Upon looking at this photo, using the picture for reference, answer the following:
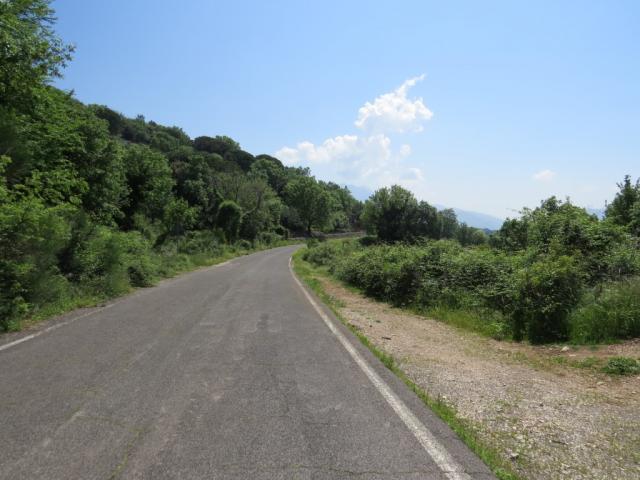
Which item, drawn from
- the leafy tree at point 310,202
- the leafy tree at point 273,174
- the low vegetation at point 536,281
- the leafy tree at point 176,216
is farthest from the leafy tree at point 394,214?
the leafy tree at point 273,174

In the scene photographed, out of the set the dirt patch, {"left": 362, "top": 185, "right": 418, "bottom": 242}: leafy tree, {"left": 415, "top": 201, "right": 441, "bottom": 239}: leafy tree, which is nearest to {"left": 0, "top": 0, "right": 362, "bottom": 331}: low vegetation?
the dirt patch

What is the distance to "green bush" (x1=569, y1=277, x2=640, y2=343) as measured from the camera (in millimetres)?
7324

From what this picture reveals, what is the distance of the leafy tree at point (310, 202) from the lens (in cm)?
10125

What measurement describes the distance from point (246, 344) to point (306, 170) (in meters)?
151

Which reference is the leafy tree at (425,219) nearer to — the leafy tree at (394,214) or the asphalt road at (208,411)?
the leafy tree at (394,214)

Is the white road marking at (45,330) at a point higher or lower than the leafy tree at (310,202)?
lower

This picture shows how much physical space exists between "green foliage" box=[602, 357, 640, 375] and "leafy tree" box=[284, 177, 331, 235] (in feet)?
314

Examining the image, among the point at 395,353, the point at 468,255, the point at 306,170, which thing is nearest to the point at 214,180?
the point at 468,255

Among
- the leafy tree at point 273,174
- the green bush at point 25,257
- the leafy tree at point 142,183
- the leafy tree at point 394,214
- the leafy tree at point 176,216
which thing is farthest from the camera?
the leafy tree at point 273,174

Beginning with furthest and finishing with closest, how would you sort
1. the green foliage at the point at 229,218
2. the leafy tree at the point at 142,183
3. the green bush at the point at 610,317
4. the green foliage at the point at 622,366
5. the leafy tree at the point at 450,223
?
the leafy tree at the point at 450,223
the green foliage at the point at 229,218
the leafy tree at the point at 142,183
the green bush at the point at 610,317
the green foliage at the point at 622,366

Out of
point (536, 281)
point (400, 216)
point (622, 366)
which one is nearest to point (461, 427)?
point (622, 366)

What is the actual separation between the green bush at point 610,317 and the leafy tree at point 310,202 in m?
93.8

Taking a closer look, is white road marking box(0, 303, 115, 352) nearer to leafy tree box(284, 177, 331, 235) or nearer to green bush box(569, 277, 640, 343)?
green bush box(569, 277, 640, 343)

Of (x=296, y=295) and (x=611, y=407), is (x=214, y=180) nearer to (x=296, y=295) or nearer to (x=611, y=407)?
(x=296, y=295)
